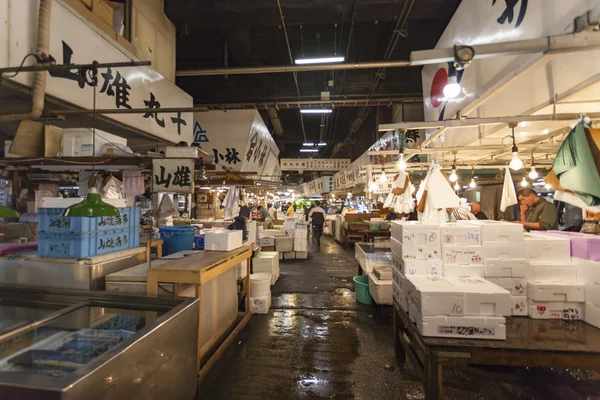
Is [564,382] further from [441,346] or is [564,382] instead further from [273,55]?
[273,55]

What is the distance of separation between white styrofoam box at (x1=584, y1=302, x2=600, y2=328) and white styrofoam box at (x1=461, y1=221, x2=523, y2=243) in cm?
91

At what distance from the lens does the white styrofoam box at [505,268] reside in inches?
132

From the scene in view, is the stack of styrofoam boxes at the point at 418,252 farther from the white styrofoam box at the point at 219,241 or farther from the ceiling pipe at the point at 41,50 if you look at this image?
the ceiling pipe at the point at 41,50

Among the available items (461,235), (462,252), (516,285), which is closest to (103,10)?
(461,235)

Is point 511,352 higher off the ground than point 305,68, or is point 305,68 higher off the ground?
point 305,68

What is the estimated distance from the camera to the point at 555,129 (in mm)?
5141

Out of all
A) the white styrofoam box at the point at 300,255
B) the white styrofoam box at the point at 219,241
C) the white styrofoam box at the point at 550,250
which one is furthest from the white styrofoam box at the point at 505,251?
the white styrofoam box at the point at 300,255

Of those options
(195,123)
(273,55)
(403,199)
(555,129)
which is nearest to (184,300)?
(403,199)

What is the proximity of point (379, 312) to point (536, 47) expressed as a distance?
4867 millimetres

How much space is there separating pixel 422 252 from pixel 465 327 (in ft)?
3.57

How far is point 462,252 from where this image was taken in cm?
352

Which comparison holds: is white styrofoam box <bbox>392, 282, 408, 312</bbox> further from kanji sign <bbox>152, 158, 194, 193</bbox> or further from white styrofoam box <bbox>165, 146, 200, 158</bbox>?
white styrofoam box <bbox>165, 146, 200, 158</bbox>

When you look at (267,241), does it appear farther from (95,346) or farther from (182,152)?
(95,346)

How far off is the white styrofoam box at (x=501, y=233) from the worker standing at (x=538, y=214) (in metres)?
2.66
